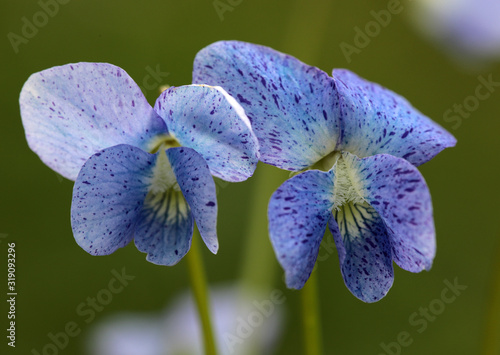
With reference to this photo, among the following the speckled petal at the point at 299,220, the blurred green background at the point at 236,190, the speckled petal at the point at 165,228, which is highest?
the speckled petal at the point at 299,220

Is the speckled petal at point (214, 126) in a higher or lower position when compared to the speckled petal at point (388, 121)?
lower

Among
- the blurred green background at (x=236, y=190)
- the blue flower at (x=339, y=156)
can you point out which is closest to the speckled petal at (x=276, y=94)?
the blue flower at (x=339, y=156)

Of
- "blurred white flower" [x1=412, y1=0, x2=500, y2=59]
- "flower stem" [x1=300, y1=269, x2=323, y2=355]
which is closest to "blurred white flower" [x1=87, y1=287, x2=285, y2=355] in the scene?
"flower stem" [x1=300, y1=269, x2=323, y2=355]

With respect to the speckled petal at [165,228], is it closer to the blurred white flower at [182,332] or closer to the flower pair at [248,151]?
the flower pair at [248,151]

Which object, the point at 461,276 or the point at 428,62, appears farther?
the point at 428,62

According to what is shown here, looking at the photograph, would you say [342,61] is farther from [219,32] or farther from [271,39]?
[219,32]

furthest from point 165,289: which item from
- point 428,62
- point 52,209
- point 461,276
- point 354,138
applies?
point 354,138

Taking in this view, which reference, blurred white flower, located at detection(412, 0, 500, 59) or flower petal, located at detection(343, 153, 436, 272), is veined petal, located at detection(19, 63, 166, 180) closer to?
flower petal, located at detection(343, 153, 436, 272)
